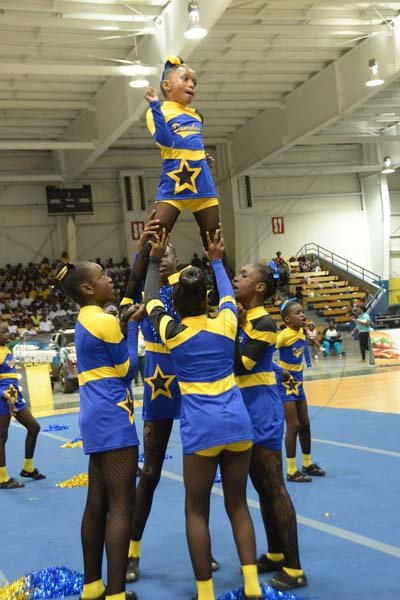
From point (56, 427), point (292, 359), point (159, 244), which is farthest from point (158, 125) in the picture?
point (56, 427)

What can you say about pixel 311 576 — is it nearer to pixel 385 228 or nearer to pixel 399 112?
pixel 399 112

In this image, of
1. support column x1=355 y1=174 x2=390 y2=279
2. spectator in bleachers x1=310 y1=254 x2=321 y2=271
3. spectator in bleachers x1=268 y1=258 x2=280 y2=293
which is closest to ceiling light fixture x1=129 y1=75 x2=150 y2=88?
spectator in bleachers x1=310 y1=254 x2=321 y2=271

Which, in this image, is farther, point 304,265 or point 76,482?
point 76,482

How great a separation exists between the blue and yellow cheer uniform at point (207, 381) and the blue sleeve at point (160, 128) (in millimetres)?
1062

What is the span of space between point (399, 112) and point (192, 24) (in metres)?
15.3

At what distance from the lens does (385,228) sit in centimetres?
3070

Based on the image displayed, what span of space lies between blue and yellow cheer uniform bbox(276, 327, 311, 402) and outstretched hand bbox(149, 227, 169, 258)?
328 centimetres

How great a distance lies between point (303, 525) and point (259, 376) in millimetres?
1682

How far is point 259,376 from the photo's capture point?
4336 mm


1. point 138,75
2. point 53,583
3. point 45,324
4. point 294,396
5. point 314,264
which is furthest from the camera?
point 45,324

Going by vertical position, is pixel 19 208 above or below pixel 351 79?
below

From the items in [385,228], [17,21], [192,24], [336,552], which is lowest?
[336,552]

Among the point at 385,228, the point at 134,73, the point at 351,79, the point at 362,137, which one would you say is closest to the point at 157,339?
the point at 134,73

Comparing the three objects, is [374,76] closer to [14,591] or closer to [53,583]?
[53,583]
